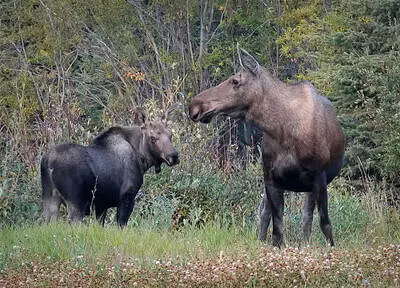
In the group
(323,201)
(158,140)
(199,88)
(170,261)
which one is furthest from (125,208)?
(199,88)

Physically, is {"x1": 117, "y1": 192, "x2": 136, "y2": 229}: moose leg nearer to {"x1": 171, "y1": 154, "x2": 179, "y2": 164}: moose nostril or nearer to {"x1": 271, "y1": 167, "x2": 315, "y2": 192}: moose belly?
{"x1": 171, "y1": 154, "x2": 179, "y2": 164}: moose nostril

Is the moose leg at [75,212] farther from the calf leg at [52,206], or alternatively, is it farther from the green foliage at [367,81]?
the green foliage at [367,81]

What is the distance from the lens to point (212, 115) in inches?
450

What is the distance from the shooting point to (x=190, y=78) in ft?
97.4

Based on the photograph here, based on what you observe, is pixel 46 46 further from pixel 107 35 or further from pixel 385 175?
pixel 385 175

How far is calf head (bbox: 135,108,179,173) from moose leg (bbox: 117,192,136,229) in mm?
781

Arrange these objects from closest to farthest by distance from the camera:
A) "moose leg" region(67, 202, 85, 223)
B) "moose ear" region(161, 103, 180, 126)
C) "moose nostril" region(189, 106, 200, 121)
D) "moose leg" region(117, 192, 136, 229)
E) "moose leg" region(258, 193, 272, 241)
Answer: "moose nostril" region(189, 106, 200, 121)
"moose leg" region(258, 193, 272, 241)
"moose leg" region(67, 202, 85, 223)
"moose leg" region(117, 192, 136, 229)
"moose ear" region(161, 103, 180, 126)

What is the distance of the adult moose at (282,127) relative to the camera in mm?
11195

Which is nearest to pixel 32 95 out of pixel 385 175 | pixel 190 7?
pixel 190 7

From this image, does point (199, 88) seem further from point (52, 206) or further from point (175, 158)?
point (52, 206)

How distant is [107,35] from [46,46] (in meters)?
2.14

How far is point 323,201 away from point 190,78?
61.3ft

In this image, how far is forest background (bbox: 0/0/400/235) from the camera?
14.9 metres

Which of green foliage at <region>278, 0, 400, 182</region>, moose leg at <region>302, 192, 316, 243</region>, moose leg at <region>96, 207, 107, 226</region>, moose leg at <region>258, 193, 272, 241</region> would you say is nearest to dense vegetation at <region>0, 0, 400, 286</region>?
green foliage at <region>278, 0, 400, 182</region>
